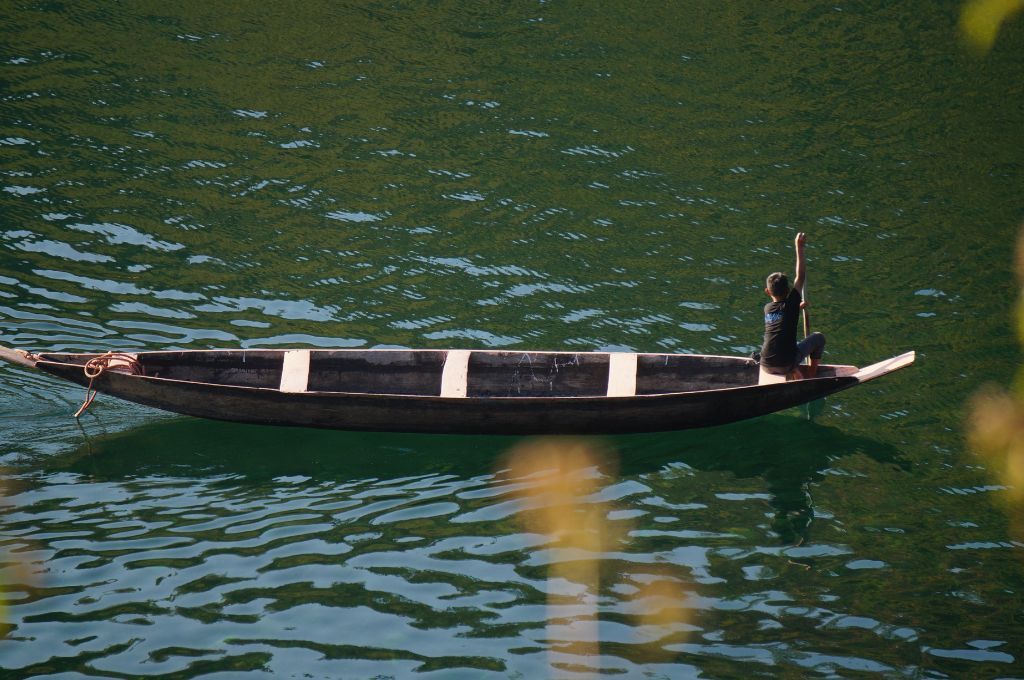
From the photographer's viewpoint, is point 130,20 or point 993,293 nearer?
point 993,293

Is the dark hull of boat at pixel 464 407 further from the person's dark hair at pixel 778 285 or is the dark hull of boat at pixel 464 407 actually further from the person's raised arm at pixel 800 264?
the person's raised arm at pixel 800 264

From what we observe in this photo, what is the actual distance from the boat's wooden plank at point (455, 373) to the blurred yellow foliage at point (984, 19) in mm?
18494

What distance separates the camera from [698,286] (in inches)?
651

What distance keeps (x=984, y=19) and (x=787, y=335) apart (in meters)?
19.3

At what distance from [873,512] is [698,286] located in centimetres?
594

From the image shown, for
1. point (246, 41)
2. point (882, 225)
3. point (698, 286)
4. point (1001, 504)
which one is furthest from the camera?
point (246, 41)

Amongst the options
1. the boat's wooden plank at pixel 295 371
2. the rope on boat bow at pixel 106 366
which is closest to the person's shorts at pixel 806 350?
the boat's wooden plank at pixel 295 371

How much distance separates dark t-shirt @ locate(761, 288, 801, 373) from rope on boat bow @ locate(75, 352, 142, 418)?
787cm

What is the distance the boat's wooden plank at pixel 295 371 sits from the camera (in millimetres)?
13289

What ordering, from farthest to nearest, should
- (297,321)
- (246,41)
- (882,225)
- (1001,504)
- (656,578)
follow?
(246,41), (882,225), (297,321), (1001,504), (656,578)

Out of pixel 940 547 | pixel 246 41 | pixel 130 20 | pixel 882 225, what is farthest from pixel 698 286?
pixel 130 20

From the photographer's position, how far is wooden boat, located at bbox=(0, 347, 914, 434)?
1240 centimetres

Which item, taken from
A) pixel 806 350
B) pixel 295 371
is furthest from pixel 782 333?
pixel 295 371

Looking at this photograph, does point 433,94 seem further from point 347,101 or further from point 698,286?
point 698,286
